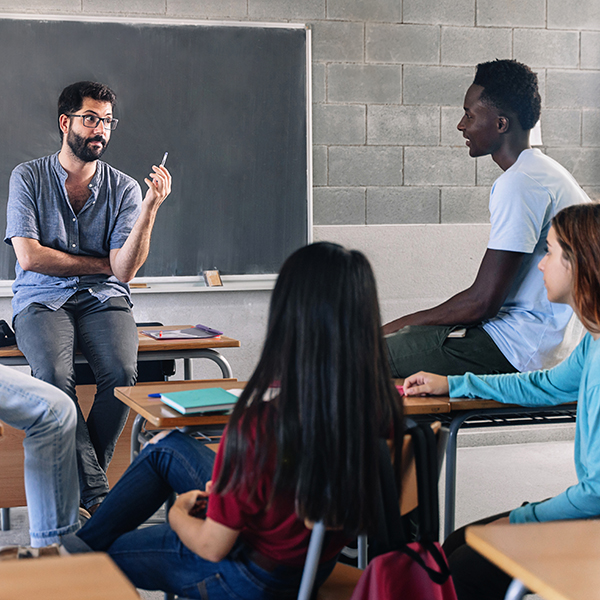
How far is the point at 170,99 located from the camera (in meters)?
3.58

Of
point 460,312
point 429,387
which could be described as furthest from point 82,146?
point 429,387

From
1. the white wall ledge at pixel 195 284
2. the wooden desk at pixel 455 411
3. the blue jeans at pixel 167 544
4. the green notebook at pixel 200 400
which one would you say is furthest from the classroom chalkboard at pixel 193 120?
the blue jeans at pixel 167 544

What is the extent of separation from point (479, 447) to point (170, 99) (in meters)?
2.53

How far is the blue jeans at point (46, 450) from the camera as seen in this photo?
6.36ft

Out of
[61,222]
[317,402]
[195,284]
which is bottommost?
[195,284]

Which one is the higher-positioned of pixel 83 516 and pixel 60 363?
pixel 60 363

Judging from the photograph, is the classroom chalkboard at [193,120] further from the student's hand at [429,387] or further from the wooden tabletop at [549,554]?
the wooden tabletop at [549,554]

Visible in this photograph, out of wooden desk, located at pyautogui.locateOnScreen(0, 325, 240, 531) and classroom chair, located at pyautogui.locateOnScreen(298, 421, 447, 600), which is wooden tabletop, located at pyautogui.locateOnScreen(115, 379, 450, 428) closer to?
classroom chair, located at pyautogui.locateOnScreen(298, 421, 447, 600)

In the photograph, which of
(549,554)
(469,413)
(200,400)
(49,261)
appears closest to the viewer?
(549,554)

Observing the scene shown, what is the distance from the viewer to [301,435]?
1.10 m

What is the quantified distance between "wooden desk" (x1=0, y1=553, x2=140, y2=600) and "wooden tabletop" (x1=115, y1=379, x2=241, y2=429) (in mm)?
858

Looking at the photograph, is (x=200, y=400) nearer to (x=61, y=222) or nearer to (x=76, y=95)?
(x=61, y=222)

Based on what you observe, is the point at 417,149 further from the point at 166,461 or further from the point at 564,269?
the point at 166,461

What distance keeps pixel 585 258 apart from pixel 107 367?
1636 millimetres
